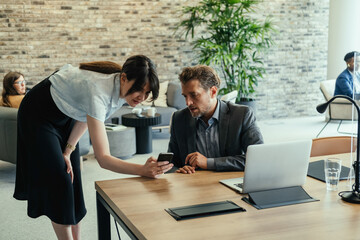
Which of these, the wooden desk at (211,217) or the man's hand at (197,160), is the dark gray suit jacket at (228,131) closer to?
the man's hand at (197,160)

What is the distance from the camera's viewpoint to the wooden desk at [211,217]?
4.98 feet

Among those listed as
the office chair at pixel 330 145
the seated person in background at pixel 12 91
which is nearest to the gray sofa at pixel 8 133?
the seated person in background at pixel 12 91

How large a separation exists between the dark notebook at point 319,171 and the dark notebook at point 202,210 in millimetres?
614

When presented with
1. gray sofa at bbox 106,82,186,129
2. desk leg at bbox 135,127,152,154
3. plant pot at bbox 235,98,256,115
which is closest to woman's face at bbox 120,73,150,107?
desk leg at bbox 135,127,152,154

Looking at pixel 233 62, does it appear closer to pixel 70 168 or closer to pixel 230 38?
pixel 230 38

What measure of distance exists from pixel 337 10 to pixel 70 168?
6881 mm

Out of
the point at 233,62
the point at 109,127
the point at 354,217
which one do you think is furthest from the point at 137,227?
the point at 233,62

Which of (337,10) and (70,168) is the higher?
(337,10)

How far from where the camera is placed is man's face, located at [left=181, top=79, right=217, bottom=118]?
2584 millimetres

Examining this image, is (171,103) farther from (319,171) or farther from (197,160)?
(319,171)

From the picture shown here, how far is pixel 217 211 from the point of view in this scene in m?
1.71

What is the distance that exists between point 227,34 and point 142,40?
150 centimetres

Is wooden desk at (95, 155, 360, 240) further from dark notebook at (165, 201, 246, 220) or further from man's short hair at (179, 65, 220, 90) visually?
man's short hair at (179, 65, 220, 90)

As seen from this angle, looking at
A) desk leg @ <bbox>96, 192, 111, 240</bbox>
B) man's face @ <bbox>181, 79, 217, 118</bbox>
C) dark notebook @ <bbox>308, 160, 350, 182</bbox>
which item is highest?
man's face @ <bbox>181, 79, 217, 118</bbox>
